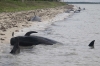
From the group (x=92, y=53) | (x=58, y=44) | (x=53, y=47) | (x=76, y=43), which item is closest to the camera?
(x=92, y=53)

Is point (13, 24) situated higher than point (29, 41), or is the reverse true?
point (29, 41)

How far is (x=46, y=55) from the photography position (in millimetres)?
14281

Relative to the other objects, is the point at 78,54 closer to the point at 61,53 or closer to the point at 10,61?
the point at 61,53

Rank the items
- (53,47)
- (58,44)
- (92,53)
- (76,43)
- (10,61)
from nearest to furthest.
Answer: (10,61)
(92,53)
(53,47)
(58,44)
(76,43)

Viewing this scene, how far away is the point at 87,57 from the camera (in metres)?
14.2

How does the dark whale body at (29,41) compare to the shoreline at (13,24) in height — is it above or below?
above

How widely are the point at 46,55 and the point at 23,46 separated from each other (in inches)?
80.8

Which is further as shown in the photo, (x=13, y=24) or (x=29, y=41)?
(x=13, y=24)

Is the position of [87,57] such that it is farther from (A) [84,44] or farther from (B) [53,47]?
(A) [84,44]

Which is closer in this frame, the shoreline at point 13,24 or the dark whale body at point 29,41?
the dark whale body at point 29,41

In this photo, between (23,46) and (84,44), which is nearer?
(23,46)

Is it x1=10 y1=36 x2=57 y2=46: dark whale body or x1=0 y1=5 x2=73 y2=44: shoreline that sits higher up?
x1=10 y1=36 x2=57 y2=46: dark whale body

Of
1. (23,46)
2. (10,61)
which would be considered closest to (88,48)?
(23,46)

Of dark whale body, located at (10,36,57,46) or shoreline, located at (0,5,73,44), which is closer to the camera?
dark whale body, located at (10,36,57,46)
